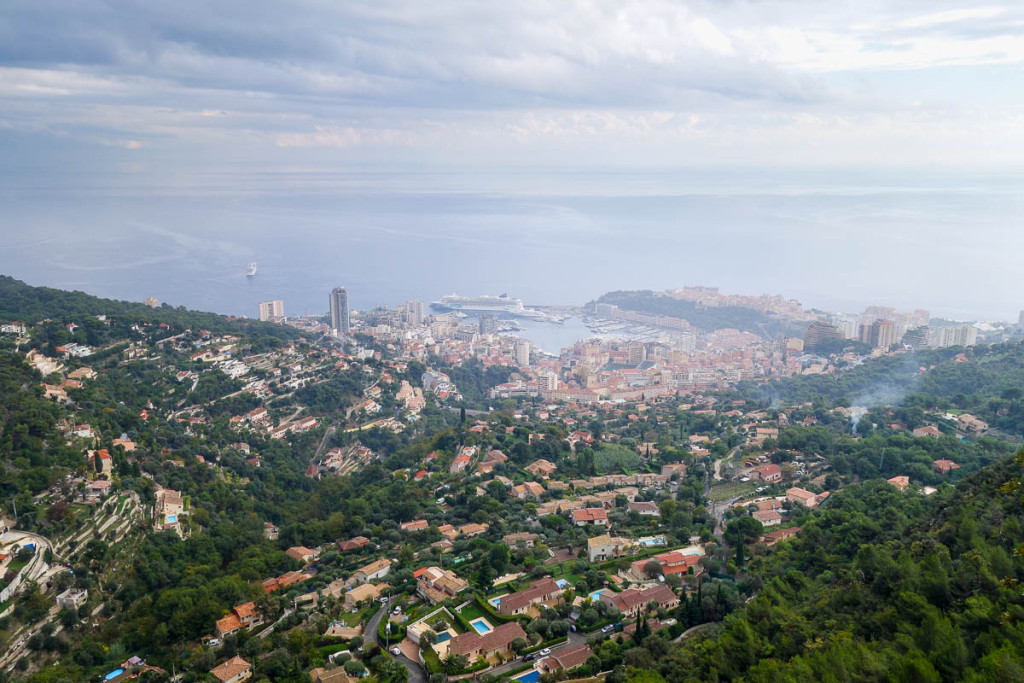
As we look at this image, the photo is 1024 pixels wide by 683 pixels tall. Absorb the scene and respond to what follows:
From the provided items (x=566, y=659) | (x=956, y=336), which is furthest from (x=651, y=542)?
(x=956, y=336)

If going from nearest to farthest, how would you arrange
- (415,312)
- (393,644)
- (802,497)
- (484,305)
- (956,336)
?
1. (393,644)
2. (802,497)
3. (956,336)
4. (415,312)
5. (484,305)

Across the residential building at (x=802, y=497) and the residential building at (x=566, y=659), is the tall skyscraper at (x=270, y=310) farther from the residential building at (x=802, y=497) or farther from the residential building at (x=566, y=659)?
the residential building at (x=566, y=659)

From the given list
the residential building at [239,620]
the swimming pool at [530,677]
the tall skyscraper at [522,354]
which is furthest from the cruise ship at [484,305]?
the swimming pool at [530,677]

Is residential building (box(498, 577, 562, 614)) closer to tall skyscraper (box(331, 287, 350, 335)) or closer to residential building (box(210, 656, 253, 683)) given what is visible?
residential building (box(210, 656, 253, 683))

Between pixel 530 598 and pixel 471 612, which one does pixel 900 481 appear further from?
pixel 471 612

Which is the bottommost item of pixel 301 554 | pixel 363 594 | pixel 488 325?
pixel 301 554
